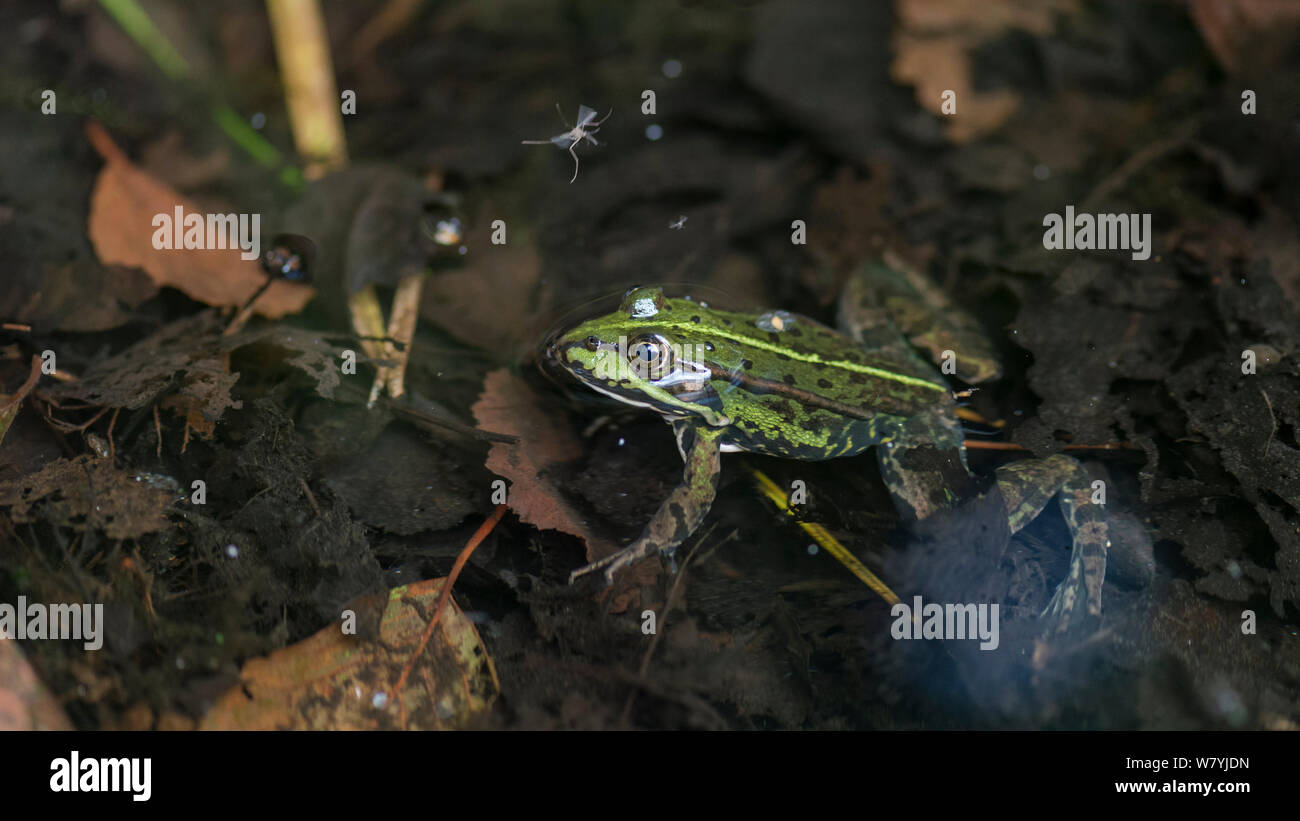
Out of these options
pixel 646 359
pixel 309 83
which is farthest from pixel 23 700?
pixel 309 83

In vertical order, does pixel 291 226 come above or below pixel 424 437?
above

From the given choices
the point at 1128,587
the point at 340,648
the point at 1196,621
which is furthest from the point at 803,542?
the point at 340,648

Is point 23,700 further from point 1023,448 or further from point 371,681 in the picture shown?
Result: point 1023,448

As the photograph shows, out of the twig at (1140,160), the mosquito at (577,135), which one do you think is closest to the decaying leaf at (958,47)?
the twig at (1140,160)

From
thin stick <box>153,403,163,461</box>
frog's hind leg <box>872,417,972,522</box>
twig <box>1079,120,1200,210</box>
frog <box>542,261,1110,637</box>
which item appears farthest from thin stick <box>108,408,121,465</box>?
twig <box>1079,120,1200,210</box>

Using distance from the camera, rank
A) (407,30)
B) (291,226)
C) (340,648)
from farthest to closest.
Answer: (407,30), (291,226), (340,648)

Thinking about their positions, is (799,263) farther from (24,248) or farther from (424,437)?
(24,248)

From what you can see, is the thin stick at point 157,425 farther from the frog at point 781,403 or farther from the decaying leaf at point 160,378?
the frog at point 781,403
